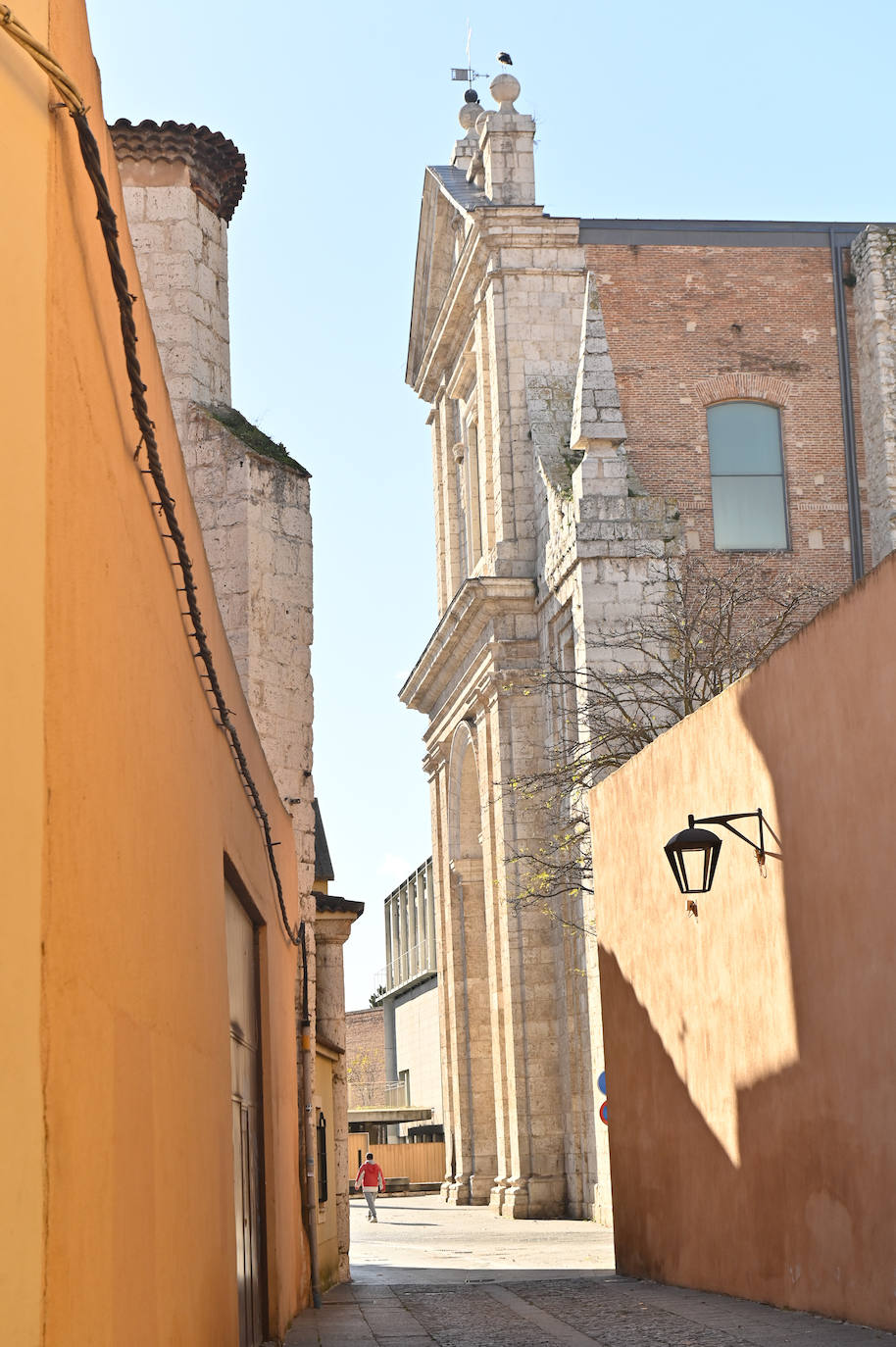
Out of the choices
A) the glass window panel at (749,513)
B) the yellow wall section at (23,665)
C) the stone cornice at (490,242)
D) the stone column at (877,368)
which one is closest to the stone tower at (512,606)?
the stone cornice at (490,242)

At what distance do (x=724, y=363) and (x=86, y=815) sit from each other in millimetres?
24322

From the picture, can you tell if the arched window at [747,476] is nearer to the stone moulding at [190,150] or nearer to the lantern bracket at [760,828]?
the stone moulding at [190,150]

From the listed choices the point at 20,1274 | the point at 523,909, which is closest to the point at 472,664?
the point at 523,909

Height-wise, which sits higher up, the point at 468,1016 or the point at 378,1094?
the point at 468,1016

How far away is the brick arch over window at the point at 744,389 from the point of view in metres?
26.7

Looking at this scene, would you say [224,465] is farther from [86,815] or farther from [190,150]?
[86,815]

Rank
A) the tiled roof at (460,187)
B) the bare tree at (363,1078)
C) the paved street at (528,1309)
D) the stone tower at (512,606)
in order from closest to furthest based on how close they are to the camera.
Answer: the paved street at (528,1309), the stone tower at (512,606), the tiled roof at (460,187), the bare tree at (363,1078)

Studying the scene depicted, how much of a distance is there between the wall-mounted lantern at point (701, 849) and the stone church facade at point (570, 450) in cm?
1345

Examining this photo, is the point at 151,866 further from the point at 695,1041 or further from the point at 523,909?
the point at 523,909

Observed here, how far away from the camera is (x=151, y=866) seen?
15.9ft

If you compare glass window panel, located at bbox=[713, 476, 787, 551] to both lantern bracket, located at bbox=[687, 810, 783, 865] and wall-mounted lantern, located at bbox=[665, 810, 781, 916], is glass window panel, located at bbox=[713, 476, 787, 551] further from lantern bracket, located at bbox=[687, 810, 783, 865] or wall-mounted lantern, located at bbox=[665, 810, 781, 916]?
lantern bracket, located at bbox=[687, 810, 783, 865]

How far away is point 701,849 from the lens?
33.6 ft

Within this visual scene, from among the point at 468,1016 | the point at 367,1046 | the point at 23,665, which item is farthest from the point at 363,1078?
the point at 23,665

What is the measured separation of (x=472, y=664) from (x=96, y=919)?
79.6ft
